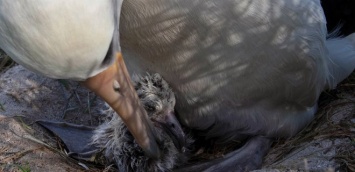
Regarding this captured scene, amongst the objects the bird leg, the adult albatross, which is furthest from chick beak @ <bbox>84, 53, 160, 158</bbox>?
the bird leg

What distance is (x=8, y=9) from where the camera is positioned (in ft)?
6.45

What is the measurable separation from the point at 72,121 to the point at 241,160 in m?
0.90

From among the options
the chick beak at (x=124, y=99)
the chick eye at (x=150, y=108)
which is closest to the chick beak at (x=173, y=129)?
the chick eye at (x=150, y=108)

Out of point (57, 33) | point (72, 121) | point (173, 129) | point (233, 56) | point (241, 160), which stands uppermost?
point (57, 33)

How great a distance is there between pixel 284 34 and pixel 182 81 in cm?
45

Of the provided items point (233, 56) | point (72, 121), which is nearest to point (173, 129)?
point (233, 56)

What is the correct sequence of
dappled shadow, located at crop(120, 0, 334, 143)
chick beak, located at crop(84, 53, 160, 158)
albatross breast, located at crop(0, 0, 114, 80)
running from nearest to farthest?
1. albatross breast, located at crop(0, 0, 114, 80)
2. chick beak, located at crop(84, 53, 160, 158)
3. dappled shadow, located at crop(120, 0, 334, 143)

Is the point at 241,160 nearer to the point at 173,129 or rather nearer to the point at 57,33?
the point at 173,129

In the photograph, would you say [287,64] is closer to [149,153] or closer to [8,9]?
[149,153]

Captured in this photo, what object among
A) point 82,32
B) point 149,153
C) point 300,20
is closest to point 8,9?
point 82,32

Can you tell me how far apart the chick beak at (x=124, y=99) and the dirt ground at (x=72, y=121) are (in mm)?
400

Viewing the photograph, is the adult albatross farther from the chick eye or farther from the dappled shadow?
the chick eye

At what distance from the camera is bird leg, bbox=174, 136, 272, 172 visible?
120 inches

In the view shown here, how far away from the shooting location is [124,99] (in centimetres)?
249
